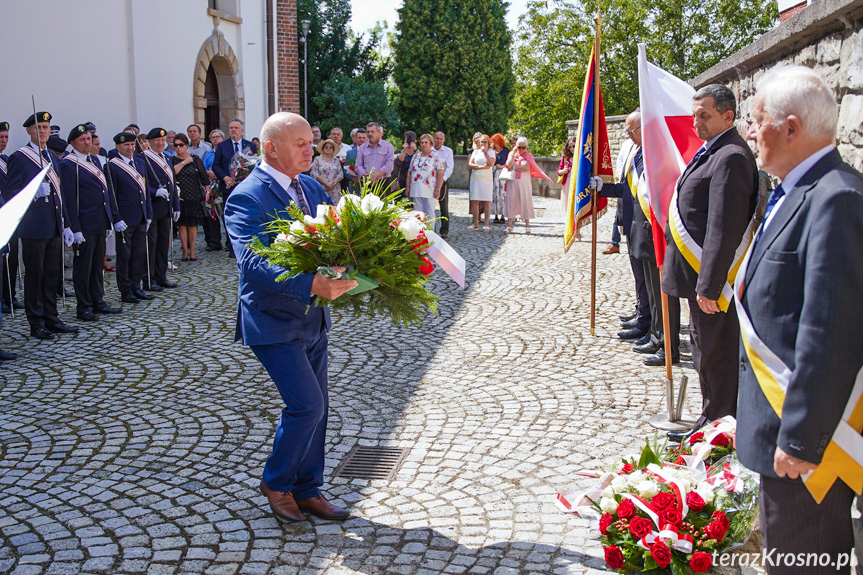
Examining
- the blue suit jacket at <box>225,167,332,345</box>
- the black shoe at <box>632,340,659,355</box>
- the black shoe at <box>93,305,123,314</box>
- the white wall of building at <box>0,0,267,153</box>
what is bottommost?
the black shoe at <box>632,340,659,355</box>

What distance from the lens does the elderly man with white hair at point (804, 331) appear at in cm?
240

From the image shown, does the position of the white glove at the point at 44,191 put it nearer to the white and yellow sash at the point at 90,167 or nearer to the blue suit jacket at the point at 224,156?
the white and yellow sash at the point at 90,167

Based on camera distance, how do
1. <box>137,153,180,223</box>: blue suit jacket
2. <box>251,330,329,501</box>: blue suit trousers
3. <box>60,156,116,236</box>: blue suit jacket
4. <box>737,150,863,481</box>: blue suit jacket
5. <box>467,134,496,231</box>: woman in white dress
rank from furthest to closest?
<box>467,134,496,231</box>: woman in white dress < <box>137,153,180,223</box>: blue suit jacket < <box>60,156,116,236</box>: blue suit jacket < <box>251,330,329,501</box>: blue suit trousers < <box>737,150,863,481</box>: blue suit jacket

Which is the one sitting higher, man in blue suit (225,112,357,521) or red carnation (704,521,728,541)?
man in blue suit (225,112,357,521)

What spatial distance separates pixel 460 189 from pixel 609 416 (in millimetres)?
24128

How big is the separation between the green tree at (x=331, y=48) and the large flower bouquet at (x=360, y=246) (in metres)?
33.3

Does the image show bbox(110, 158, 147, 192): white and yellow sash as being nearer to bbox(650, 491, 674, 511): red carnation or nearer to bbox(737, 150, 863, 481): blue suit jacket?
bbox(650, 491, 674, 511): red carnation

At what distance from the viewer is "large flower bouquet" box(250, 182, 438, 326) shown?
3.50 m

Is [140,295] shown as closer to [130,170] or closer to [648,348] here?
[130,170]

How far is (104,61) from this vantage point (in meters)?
13.4


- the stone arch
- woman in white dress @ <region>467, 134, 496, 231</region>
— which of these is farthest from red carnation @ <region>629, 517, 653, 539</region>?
the stone arch

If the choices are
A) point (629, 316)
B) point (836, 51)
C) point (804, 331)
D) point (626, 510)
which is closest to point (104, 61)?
point (629, 316)

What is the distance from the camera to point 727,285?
4465 millimetres

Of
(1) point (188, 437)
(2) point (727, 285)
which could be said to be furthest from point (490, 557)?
(1) point (188, 437)
